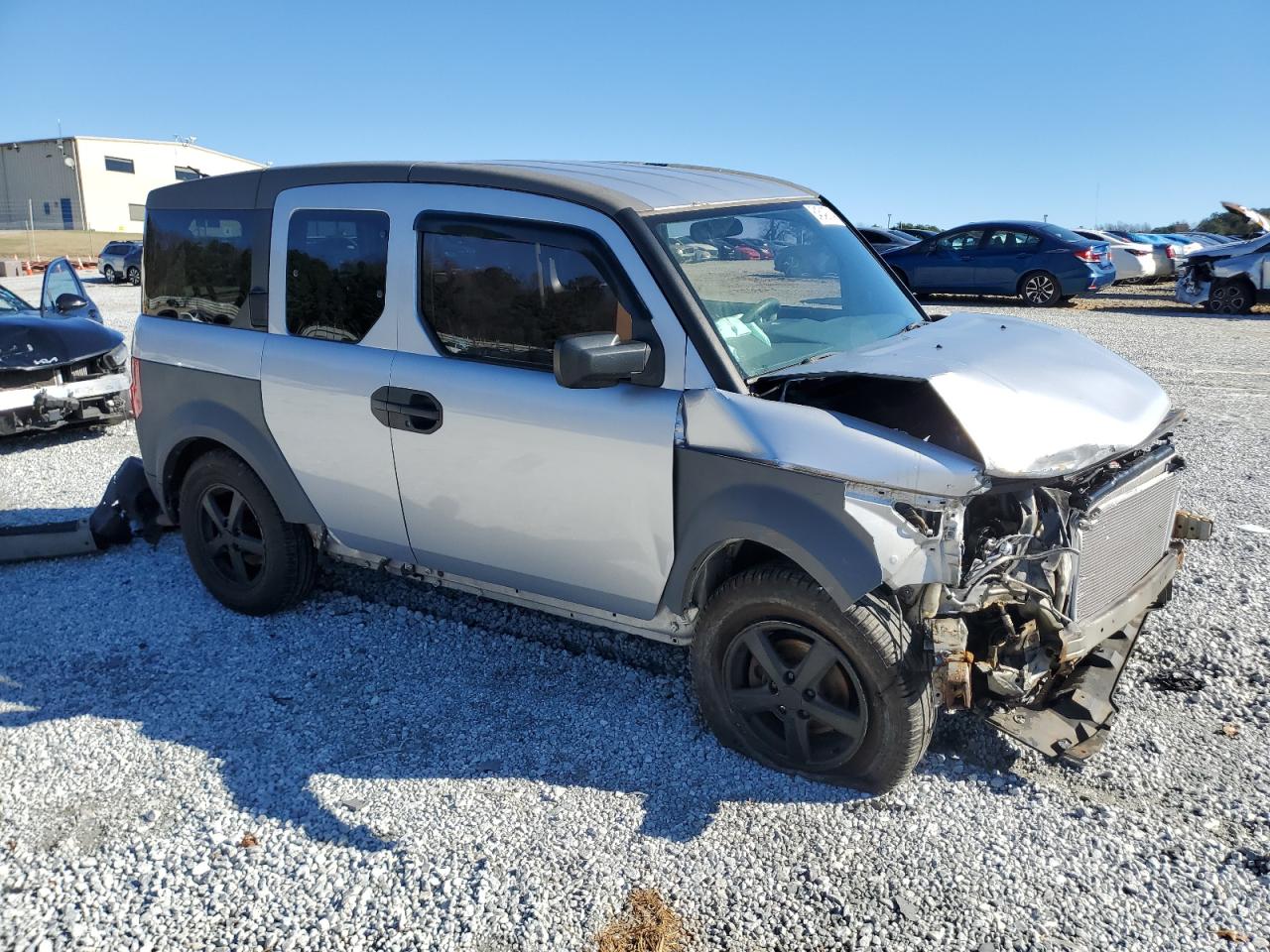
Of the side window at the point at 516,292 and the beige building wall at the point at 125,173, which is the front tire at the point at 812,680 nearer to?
the side window at the point at 516,292

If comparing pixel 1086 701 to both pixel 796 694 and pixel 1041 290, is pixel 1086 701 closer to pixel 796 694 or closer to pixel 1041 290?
pixel 796 694

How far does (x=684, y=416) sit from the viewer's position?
3.52 m

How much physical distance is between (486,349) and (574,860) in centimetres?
193

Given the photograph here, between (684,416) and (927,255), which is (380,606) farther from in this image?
(927,255)

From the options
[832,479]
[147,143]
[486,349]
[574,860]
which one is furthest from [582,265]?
[147,143]

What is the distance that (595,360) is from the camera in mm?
3389

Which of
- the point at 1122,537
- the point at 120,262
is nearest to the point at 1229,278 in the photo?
the point at 1122,537

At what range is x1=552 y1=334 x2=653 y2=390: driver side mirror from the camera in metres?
3.37

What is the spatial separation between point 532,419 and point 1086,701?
226cm

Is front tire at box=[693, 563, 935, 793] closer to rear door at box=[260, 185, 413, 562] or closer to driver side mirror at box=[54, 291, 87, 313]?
rear door at box=[260, 185, 413, 562]

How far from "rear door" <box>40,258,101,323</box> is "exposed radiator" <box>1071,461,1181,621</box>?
29.2 ft

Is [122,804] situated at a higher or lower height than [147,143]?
lower

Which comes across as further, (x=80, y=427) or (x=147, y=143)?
(x=147, y=143)

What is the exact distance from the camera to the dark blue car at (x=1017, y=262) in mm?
18312
